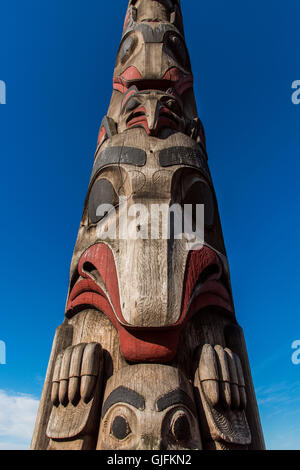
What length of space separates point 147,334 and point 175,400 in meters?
0.36

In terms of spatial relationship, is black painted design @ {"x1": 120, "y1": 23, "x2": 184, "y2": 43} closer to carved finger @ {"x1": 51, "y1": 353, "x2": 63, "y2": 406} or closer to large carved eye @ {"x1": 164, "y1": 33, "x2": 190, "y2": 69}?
large carved eye @ {"x1": 164, "y1": 33, "x2": 190, "y2": 69}

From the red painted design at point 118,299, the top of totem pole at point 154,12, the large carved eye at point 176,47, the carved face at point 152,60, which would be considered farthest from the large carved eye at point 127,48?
the red painted design at point 118,299

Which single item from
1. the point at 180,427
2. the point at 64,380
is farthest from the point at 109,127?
the point at 180,427

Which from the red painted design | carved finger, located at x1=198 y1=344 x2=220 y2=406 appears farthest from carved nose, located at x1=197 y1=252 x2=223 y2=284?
carved finger, located at x1=198 y1=344 x2=220 y2=406

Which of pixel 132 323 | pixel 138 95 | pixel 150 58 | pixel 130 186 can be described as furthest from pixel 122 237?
pixel 150 58

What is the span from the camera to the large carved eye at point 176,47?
499 cm

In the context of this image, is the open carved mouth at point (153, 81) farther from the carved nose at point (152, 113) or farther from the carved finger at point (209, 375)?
the carved finger at point (209, 375)

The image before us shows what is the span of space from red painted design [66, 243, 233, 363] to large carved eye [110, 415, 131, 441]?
303 millimetres

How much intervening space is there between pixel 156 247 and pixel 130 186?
0.68m

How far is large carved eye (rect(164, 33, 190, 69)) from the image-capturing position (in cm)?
499

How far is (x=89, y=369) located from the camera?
183 cm

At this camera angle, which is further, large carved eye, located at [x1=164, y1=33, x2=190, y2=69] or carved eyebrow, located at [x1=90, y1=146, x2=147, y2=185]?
large carved eye, located at [x1=164, y1=33, x2=190, y2=69]

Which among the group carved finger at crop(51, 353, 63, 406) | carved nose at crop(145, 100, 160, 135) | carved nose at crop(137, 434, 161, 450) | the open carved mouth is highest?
the open carved mouth

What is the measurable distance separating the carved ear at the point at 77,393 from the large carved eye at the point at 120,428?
0.19 m
